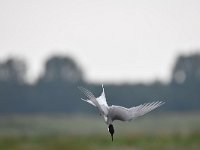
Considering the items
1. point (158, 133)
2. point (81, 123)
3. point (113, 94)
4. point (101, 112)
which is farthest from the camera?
point (113, 94)

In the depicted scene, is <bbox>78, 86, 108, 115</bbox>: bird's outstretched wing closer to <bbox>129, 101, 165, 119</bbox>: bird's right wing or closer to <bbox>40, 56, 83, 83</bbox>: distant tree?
<bbox>129, 101, 165, 119</bbox>: bird's right wing

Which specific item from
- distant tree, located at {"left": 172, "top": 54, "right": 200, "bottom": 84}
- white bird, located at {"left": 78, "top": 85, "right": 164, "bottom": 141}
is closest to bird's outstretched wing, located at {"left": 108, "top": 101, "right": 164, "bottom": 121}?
white bird, located at {"left": 78, "top": 85, "right": 164, "bottom": 141}

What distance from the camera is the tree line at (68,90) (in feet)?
173

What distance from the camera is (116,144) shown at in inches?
905

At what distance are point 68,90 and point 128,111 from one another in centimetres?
5695

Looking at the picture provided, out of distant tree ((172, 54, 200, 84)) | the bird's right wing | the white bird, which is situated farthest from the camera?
distant tree ((172, 54, 200, 84))

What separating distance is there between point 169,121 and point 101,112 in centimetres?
3792

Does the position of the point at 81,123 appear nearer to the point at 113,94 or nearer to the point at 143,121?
the point at 143,121

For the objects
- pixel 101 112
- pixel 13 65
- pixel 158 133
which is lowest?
pixel 13 65

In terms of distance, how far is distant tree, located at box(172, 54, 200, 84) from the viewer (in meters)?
49.0

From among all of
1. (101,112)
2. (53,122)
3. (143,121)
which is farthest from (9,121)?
(101,112)

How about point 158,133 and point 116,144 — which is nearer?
point 116,144

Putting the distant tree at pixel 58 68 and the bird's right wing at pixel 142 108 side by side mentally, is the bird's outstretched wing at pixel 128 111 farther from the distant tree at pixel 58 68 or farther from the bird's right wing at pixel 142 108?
the distant tree at pixel 58 68

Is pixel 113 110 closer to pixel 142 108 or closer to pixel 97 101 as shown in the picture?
pixel 97 101
